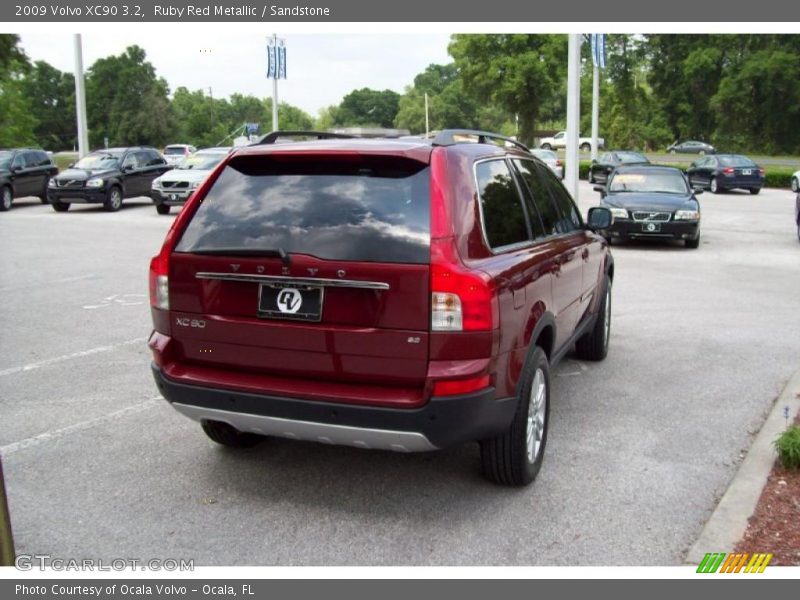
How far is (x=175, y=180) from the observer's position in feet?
74.4

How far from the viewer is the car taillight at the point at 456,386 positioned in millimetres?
3805

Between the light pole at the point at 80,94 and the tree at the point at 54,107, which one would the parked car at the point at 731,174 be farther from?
the tree at the point at 54,107

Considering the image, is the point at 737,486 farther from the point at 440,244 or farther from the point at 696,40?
the point at 696,40

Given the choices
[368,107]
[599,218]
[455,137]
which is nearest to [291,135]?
[455,137]

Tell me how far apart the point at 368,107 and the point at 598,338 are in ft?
330

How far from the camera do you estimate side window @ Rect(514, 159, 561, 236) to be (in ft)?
17.2

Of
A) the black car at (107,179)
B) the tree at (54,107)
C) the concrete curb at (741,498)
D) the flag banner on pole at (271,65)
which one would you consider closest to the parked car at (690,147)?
the flag banner on pole at (271,65)

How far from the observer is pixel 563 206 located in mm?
6105

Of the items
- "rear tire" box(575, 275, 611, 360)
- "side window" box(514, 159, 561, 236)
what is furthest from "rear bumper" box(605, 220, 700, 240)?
"side window" box(514, 159, 561, 236)

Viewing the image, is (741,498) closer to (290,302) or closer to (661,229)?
(290,302)

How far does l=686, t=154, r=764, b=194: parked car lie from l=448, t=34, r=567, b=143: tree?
63.6ft

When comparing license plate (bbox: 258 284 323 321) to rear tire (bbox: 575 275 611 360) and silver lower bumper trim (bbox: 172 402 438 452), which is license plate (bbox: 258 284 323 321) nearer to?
silver lower bumper trim (bbox: 172 402 438 452)

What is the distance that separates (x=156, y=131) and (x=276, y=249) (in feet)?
297

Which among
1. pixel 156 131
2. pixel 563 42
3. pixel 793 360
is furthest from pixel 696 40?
pixel 793 360
